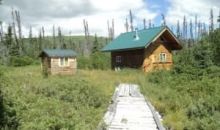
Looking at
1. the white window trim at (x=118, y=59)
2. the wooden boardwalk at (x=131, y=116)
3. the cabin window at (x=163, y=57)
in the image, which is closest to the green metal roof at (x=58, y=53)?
the white window trim at (x=118, y=59)

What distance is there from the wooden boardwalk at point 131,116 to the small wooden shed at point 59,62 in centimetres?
1922

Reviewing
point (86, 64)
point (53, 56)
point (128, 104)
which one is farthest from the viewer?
point (86, 64)

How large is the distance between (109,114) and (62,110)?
5.91ft

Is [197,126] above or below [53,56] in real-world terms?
below

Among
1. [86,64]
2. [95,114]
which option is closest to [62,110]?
[95,114]

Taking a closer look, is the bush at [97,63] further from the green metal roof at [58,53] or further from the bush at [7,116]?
the bush at [7,116]

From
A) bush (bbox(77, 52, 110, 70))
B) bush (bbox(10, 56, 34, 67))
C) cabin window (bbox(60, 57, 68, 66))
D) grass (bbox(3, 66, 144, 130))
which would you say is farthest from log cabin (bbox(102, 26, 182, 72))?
bush (bbox(10, 56, 34, 67))

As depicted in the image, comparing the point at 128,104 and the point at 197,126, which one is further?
the point at 128,104

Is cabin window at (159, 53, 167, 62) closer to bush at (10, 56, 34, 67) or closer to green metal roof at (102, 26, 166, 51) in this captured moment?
green metal roof at (102, 26, 166, 51)

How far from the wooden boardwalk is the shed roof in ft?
65.0

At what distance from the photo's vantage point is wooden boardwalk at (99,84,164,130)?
42.0 feet

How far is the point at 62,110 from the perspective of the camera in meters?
14.5

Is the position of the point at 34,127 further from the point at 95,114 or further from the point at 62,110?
the point at 95,114

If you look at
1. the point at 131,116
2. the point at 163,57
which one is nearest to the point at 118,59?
the point at 163,57
